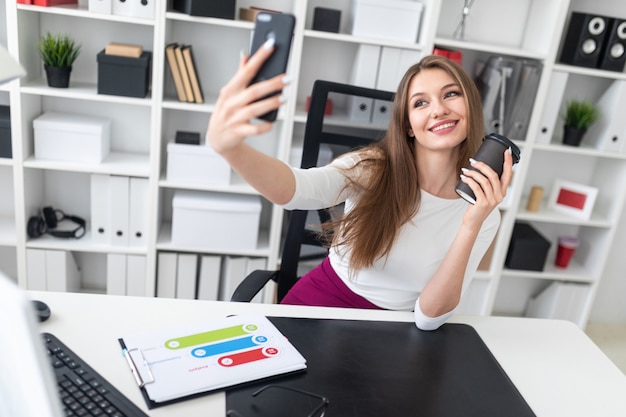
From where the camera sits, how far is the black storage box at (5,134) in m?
2.59

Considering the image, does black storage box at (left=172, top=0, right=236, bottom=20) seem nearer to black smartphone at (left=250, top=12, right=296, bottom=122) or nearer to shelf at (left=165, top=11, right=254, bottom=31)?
shelf at (left=165, top=11, right=254, bottom=31)

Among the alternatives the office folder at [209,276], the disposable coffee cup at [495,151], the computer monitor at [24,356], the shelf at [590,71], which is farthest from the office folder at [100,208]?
the computer monitor at [24,356]

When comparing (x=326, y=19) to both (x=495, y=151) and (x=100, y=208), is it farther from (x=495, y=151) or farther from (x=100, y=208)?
(x=495, y=151)

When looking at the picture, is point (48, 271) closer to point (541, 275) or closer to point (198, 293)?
point (198, 293)

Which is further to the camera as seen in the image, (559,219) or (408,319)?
(559,219)

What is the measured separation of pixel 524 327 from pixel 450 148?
53cm

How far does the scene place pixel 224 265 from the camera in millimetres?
2961

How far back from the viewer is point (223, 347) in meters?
1.27

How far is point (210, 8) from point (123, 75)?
474 millimetres

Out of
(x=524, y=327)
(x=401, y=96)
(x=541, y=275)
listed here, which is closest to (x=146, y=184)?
(x=401, y=96)

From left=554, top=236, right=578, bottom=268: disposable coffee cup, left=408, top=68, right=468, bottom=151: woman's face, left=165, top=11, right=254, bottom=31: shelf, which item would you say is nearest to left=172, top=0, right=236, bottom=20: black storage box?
left=165, top=11, right=254, bottom=31: shelf

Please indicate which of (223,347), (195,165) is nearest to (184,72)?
(195,165)

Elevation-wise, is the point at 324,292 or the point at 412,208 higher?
the point at 412,208

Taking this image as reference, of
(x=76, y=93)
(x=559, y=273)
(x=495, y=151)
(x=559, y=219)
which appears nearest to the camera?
(x=495, y=151)
